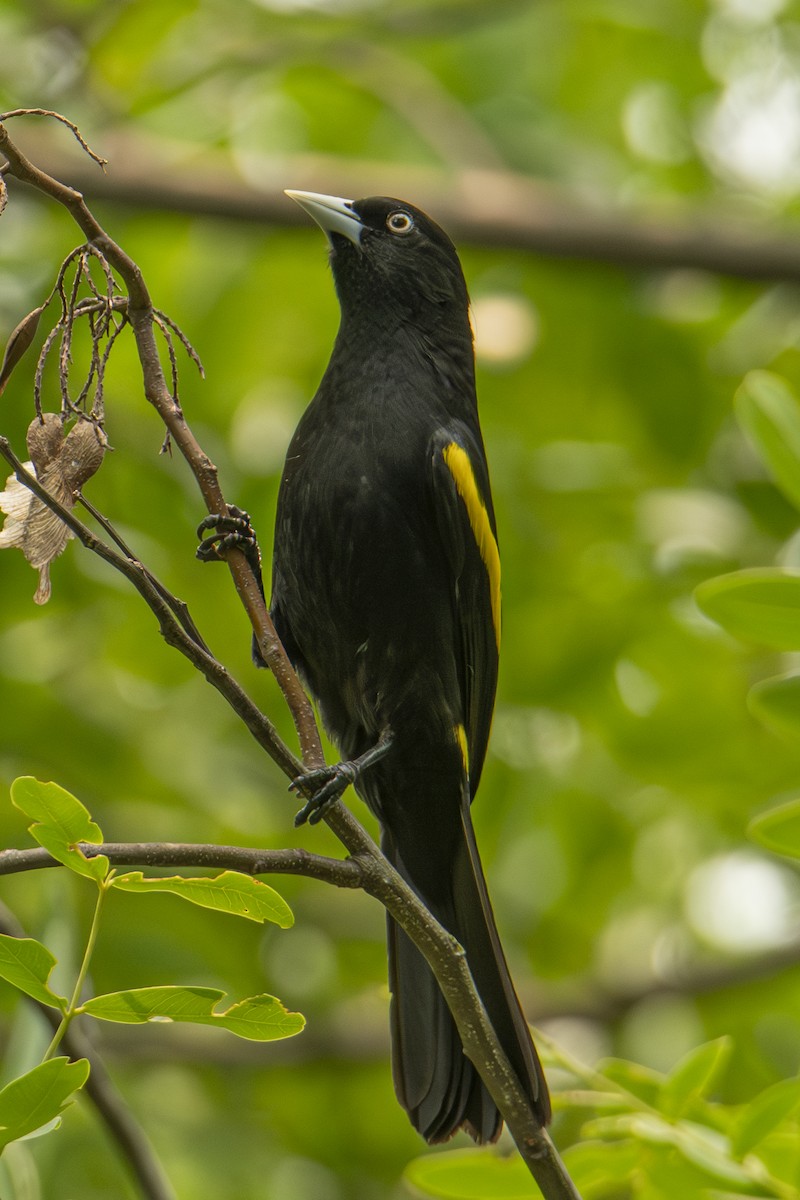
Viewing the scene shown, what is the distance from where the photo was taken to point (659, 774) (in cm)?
480

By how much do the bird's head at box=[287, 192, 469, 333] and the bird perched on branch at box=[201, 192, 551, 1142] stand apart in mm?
103

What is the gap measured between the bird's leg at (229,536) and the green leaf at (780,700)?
37.1 inches

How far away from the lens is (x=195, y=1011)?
6.46 feet

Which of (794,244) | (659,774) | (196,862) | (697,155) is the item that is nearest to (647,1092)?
(196,862)

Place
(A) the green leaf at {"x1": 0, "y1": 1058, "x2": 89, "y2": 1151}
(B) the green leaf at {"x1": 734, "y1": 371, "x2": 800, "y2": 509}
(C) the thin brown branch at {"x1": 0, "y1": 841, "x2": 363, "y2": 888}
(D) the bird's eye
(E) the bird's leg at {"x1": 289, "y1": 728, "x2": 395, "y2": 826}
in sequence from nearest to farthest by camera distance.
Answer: (A) the green leaf at {"x1": 0, "y1": 1058, "x2": 89, "y2": 1151} < (C) the thin brown branch at {"x1": 0, "y1": 841, "x2": 363, "y2": 888} < (E) the bird's leg at {"x1": 289, "y1": 728, "x2": 395, "y2": 826} < (B) the green leaf at {"x1": 734, "y1": 371, "x2": 800, "y2": 509} < (D) the bird's eye

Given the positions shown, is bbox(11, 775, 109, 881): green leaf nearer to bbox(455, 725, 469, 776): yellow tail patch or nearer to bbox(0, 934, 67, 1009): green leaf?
bbox(0, 934, 67, 1009): green leaf

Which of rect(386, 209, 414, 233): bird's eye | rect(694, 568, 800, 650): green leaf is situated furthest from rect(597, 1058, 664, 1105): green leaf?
rect(386, 209, 414, 233): bird's eye

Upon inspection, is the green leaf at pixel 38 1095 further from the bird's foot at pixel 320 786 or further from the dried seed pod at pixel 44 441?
the dried seed pod at pixel 44 441

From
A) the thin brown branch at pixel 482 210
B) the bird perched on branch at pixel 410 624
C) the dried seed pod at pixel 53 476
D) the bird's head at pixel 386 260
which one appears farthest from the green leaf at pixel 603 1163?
the thin brown branch at pixel 482 210

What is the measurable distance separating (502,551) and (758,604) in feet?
7.95

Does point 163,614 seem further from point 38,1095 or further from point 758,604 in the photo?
point 758,604

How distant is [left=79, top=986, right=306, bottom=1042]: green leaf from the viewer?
1.94 metres

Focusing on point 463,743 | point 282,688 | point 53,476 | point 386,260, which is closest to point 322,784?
point 282,688

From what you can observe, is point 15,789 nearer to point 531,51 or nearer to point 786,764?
point 786,764
